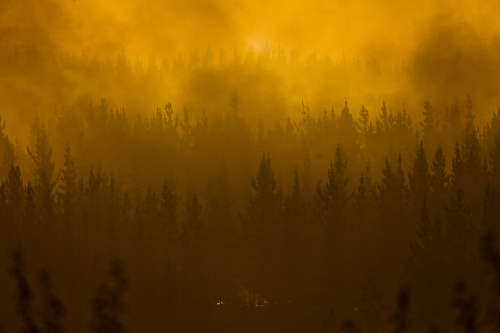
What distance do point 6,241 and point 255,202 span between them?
73.7ft

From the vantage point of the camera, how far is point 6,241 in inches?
1991

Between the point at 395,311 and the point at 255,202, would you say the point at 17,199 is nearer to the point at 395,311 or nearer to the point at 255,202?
the point at 255,202

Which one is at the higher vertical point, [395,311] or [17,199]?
[17,199]

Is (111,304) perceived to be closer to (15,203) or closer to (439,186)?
(439,186)

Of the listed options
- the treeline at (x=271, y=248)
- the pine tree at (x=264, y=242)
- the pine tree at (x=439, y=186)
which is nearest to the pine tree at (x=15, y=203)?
Answer: the treeline at (x=271, y=248)

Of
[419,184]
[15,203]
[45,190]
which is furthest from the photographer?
[45,190]

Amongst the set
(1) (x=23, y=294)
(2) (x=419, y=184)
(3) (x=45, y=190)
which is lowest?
(1) (x=23, y=294)

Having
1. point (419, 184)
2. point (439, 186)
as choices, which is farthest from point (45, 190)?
point (439, 186)

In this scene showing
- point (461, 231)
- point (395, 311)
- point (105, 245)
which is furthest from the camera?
point (105, 245)

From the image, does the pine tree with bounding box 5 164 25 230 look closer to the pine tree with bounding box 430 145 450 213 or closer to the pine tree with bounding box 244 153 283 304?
the pine tree with bounding box 244 153 283 304

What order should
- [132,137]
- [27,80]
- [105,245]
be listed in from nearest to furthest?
1. [105,245]
2. [132,137]
3. [27,80]

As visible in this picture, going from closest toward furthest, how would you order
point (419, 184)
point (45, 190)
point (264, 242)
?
point (264, 242)
point (419, 184)
point (45, 190)

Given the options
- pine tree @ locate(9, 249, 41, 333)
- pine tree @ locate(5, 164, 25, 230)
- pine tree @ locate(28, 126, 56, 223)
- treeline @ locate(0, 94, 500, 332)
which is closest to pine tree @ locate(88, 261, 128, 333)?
pine tree @ locate(9, 249, 41, 333)

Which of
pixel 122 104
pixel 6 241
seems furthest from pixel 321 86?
pixel 6 241
